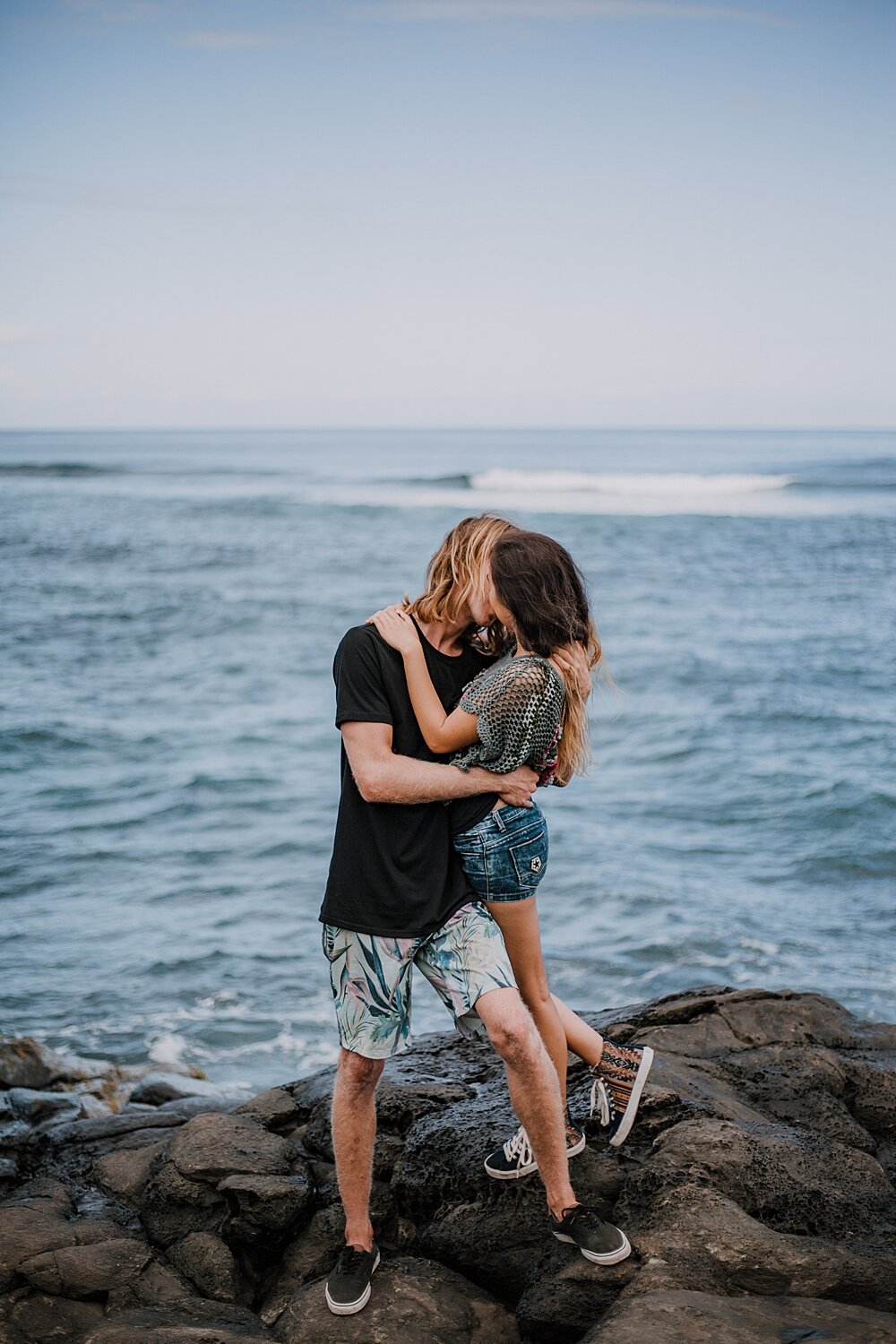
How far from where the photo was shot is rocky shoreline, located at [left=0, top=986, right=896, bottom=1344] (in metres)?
3.59

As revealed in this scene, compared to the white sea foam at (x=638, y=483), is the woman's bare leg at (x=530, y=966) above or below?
below

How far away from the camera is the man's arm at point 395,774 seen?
3635mm

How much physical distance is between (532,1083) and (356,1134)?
63 centimetres

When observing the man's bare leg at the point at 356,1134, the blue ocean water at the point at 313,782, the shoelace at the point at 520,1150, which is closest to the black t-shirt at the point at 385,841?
the man's bare leg at the point at 356,1134

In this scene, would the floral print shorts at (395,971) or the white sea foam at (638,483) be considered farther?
the white sea foam at (638,483)

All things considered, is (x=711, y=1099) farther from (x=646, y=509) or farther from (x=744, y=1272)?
(x=646, y=509)

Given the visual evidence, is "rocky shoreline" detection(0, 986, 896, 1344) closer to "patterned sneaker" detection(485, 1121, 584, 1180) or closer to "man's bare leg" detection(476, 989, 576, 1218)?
"patterned sneaker" detection(485, 1121, 584, 1180)

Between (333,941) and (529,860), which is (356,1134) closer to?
(333,941)

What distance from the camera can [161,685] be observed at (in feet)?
56.5

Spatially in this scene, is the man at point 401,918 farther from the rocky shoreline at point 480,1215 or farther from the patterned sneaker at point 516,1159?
the patterned sneaker at point 516,1159

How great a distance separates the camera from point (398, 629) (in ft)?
12.3

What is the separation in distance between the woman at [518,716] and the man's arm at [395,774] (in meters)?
0.06

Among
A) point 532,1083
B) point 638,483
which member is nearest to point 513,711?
point 532,1083

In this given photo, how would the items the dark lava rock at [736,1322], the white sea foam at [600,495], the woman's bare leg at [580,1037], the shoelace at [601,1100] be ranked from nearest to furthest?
the dark lava rock at [736,1322] → the woman's bare leg at [580,1037] → the shoelace at [601,1100] → the white sea foam at [600,495]
